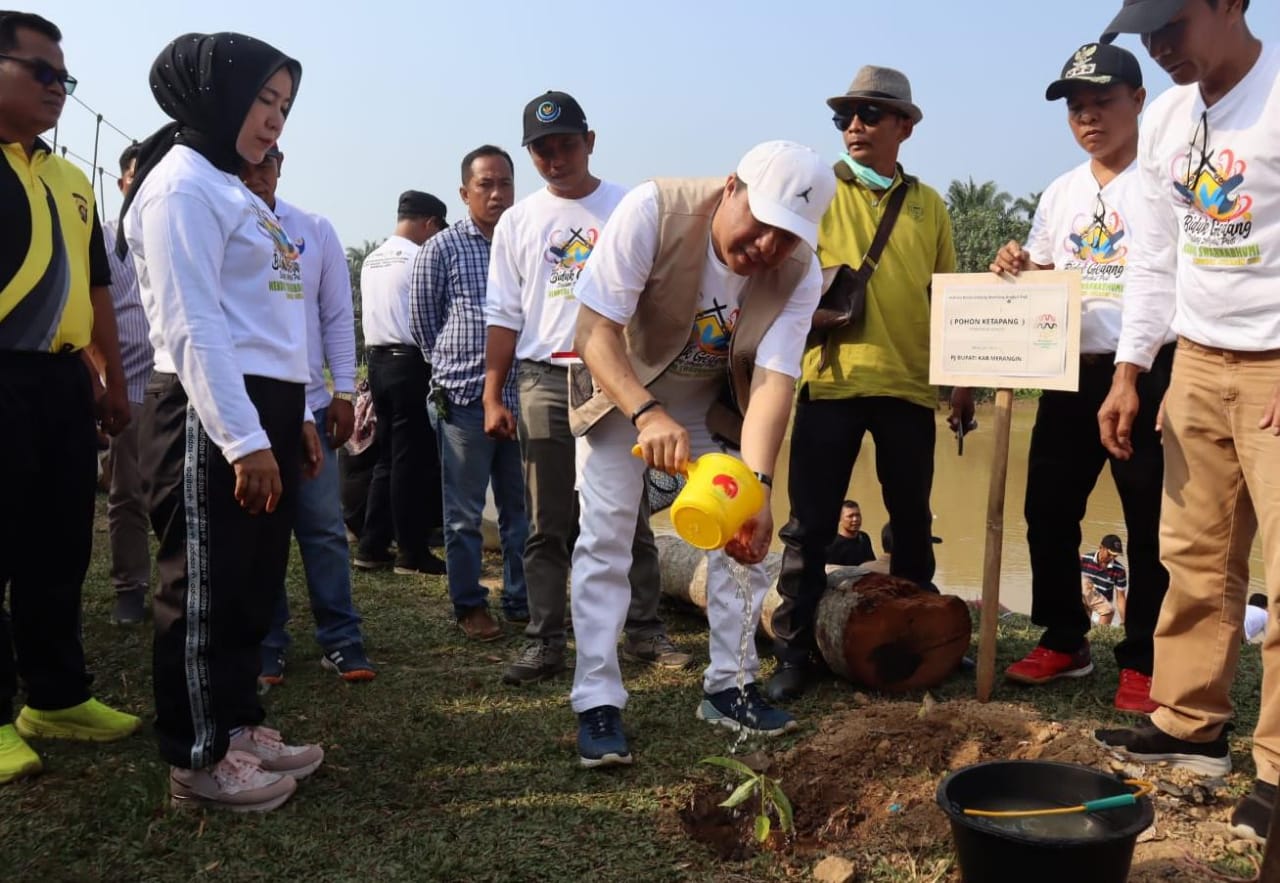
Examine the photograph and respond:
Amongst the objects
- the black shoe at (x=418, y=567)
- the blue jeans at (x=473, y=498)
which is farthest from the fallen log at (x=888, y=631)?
the black shoe at (x=418, y=567)

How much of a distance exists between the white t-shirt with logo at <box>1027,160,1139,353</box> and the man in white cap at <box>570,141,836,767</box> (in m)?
1.22

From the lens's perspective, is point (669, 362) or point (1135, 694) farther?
point (1135, 694)

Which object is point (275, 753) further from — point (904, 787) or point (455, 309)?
point (455, 309)

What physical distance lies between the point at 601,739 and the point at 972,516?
1283cm

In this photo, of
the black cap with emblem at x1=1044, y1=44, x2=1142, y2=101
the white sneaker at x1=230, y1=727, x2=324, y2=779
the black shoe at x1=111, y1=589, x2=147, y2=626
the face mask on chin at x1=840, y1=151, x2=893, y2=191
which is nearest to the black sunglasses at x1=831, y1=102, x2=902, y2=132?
the face mask on chin at x1=840, y1=151, x2=893, y2=191

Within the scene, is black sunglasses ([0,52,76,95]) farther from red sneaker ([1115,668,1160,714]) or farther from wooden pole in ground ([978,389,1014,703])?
red sneaker ([1115,668,1160,714])

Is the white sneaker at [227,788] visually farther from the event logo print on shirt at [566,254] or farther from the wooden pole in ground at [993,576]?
the wooden pole in ground at [993,576]

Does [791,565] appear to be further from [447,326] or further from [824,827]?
[447,326]

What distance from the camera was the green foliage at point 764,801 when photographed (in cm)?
278

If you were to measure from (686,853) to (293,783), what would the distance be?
1.20m

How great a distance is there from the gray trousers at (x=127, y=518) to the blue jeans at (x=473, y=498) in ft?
4.75

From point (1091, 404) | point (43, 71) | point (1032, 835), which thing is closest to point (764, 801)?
Answer: point (1032, 835)

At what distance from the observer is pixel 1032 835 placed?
88.7 inches

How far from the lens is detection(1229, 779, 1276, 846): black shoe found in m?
2.75
